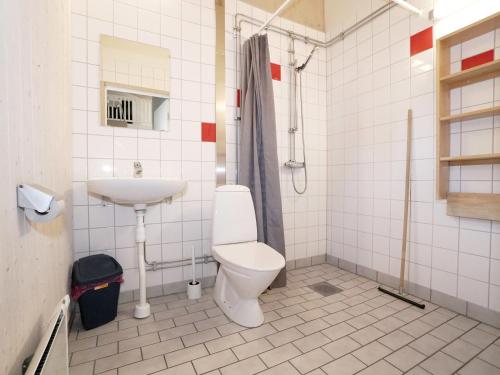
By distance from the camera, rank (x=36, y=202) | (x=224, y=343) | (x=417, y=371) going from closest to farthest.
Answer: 1. (x=36, y=202)
2. (x=417, y=371)
3. (x=224, y=343)

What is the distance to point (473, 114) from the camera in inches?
Result: 61.0

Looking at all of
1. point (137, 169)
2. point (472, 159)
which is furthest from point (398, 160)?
point (137, 169)

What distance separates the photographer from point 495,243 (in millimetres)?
1573

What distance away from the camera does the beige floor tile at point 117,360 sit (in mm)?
1258

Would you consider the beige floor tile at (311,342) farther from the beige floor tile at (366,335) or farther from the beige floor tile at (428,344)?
the beige floor tile at (428,344)

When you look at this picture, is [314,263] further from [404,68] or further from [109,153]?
[109,153]

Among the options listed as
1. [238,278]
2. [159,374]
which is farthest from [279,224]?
[159,374]

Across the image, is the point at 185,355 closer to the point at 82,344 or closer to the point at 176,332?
the point at 176,332

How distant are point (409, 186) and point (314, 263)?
3.95ft

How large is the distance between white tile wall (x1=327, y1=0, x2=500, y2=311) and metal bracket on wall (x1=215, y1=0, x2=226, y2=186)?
1.17 metres

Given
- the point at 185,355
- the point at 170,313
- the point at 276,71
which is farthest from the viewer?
the point at 276,71

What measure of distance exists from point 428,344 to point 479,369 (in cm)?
22

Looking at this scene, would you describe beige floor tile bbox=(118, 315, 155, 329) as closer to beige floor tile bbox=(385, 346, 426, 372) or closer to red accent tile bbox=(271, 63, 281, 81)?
beige floor tile bbox=(385, 346, 426, 372)

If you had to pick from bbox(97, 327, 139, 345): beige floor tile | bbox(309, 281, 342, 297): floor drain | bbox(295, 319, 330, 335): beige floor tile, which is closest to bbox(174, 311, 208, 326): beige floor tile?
bbox(97, 327, 139, 345): beige floor tile
